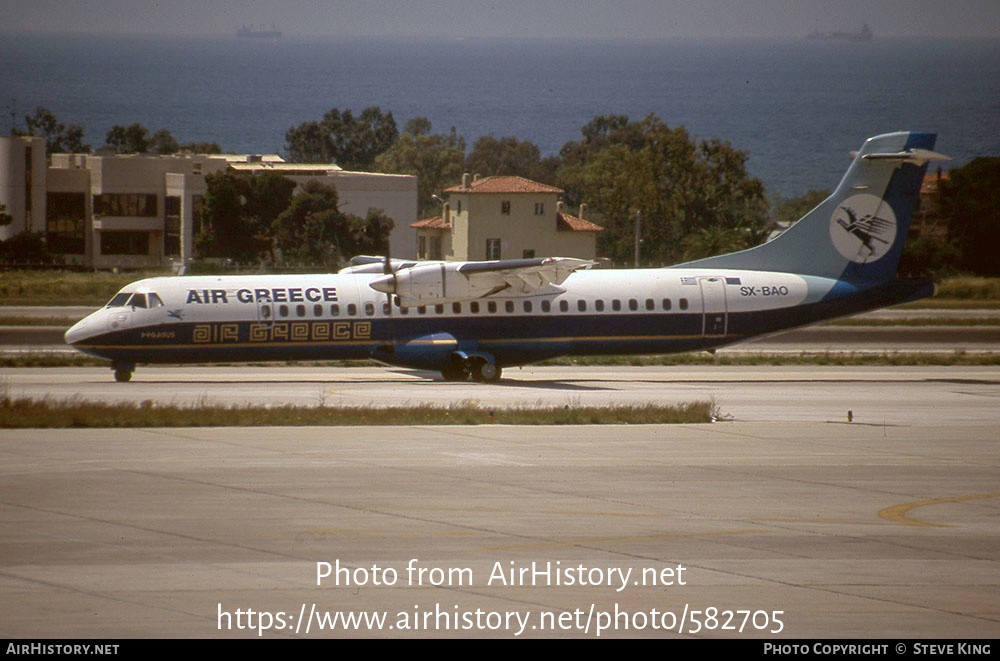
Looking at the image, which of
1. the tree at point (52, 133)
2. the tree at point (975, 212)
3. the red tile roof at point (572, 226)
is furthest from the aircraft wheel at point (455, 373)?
the tree at point (52, 133)

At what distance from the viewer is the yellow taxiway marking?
534 inches

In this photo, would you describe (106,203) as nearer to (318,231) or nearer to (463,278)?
(318,231)

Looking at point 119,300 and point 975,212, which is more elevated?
point 975,212

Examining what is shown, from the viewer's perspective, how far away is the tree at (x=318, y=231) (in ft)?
245

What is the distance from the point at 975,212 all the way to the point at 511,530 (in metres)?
70.3

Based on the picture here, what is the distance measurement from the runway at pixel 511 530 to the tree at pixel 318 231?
55150 millimetres

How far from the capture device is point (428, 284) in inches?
1088

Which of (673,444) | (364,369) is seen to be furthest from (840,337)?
(673,444)

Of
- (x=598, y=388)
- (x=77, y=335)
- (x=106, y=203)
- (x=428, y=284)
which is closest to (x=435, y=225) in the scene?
(x=106, y=203)

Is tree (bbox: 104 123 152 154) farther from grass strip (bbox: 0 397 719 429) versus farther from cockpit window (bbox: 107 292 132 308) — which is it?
grass strip (bbox: 0 397 719 429)

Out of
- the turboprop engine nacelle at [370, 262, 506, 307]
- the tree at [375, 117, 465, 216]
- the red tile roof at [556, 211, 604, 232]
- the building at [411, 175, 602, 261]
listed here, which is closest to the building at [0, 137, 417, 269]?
the building at [411, 175, 602, 261]

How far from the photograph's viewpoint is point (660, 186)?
8650 centimetres

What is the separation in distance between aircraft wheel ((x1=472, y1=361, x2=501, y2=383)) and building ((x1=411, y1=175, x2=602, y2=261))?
43.7 meters

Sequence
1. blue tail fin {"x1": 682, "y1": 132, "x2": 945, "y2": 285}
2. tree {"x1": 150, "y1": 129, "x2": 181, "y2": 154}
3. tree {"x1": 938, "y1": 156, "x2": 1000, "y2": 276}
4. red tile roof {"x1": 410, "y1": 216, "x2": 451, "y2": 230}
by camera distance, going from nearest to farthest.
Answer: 1. blue tail fin {"x1": 682, "y1": 132, "x2": 945, "y2": 285}
2. tree {"x1": 938, "y1": 156, "x2": 1000, "y2": 276}
3. red tile roof {"x1": 410, "y1": 216, "x2": 451, "y2": 230}
4. tree {"x1": 150, "y1": 129, "x2": 181, "y2": 154}
